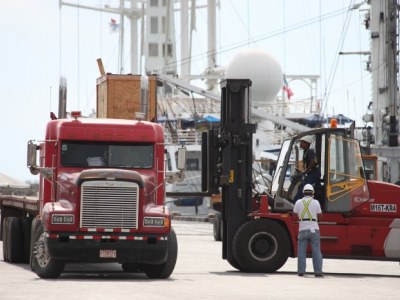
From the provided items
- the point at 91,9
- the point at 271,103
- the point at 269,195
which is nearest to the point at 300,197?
the point at 269,195

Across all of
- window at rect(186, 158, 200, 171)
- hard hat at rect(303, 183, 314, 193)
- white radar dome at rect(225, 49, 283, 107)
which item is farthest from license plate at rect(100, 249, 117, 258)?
window at rect(186, 158, 200, 171)

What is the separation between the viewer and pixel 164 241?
2166cm

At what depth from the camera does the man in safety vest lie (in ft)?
76.3

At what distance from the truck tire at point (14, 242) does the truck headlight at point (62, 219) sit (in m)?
5.30

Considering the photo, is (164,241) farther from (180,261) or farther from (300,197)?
(180,261)

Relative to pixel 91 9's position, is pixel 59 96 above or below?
below

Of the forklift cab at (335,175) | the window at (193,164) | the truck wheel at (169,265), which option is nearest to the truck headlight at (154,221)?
the truck wheel at (169,265)

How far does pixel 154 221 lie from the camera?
21.6 meters

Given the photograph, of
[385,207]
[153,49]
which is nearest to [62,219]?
[385,207]

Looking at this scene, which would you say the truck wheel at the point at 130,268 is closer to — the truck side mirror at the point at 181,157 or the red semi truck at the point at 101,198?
the red semi truck at the point at 101,198

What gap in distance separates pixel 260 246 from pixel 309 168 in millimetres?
1823

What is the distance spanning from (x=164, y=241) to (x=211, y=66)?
74.2 m

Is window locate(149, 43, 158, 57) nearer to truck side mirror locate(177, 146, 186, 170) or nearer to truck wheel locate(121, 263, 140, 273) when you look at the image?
truck wheel locate(121, 263, 140, 273)

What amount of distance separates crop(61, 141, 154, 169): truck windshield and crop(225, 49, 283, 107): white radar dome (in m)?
62.8
